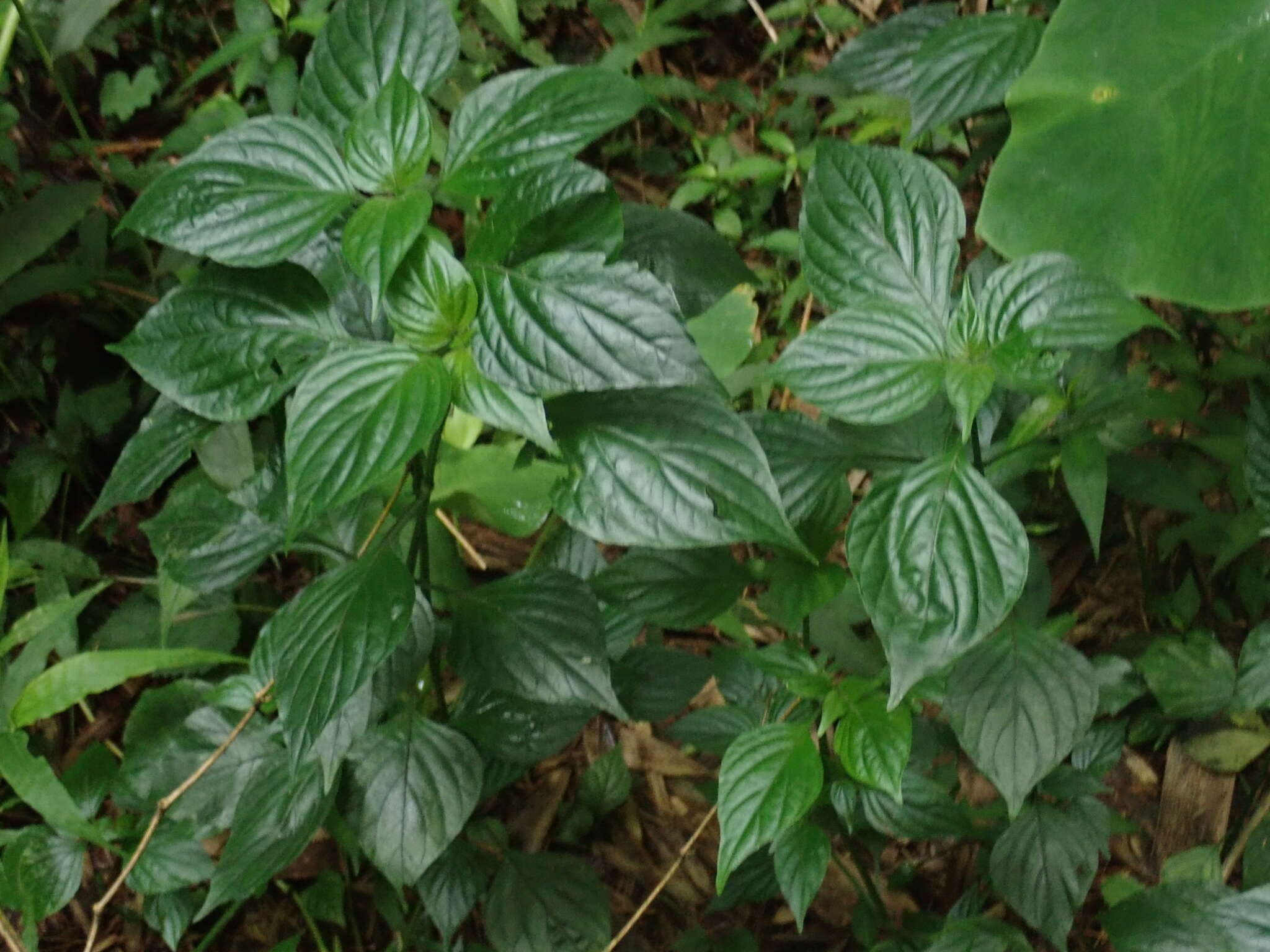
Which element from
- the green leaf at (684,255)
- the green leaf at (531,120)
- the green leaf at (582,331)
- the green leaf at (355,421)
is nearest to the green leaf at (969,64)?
the green leaf at (684,255)

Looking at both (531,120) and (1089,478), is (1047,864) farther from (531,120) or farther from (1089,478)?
(531,120)

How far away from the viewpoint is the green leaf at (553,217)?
0.76 meters

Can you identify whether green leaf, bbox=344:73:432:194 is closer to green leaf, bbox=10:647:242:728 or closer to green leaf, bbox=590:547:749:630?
green leaf, bbox=590:547:749:630

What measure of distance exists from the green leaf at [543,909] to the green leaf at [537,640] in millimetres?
445

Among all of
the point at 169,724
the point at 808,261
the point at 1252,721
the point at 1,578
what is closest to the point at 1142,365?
the point at 1252,721

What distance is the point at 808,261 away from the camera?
0.94 meters

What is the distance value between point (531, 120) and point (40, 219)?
1424 millimetres

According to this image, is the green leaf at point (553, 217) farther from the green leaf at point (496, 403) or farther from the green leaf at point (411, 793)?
the green leaf at point (411, 793)

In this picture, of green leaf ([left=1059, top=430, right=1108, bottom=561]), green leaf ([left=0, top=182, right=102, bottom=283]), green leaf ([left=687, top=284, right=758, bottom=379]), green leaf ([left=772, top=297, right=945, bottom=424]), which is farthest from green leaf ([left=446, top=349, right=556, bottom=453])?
green leaf ([left=0, top=182, right=102, bottom=283])

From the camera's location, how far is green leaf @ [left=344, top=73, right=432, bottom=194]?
2.57 feet

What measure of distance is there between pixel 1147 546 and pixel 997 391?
35.7 inches

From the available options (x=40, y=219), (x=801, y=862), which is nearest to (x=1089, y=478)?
(x=801, y=862)

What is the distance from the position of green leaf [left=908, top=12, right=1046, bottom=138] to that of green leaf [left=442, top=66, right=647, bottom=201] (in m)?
0.63

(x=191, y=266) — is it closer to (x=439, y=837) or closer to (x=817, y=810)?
(x=439, y=837)
